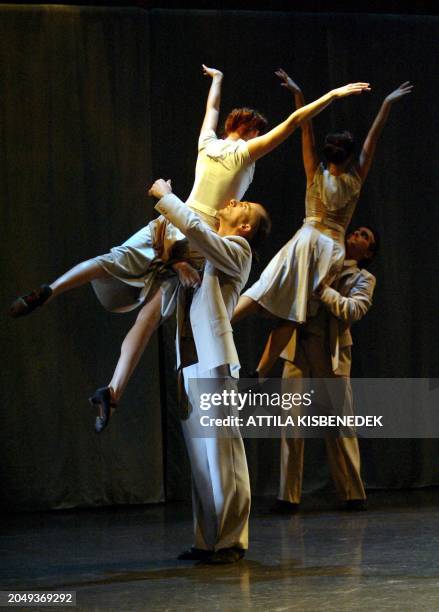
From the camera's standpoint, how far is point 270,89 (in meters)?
6.14

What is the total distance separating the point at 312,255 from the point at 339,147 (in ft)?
1.97

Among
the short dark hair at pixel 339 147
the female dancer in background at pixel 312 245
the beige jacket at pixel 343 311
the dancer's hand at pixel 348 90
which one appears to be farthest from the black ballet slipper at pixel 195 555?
the short dark hair at pixel 339 147

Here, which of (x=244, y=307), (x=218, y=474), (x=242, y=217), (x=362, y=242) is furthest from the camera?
(x=362, y=242)

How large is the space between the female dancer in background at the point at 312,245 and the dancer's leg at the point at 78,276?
1.19m

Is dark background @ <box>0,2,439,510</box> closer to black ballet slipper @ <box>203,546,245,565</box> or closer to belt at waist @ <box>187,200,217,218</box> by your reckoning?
belt at waist @ <box>187,200,217,218</box>

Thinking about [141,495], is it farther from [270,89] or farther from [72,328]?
[270,89]

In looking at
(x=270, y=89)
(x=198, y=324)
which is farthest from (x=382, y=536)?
(x=270, y=89)

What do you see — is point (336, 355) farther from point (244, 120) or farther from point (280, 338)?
point (244, 120)

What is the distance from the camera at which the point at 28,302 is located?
149 inches

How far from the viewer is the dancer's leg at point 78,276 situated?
3.96m

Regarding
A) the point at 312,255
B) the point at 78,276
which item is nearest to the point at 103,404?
the point at 78,276

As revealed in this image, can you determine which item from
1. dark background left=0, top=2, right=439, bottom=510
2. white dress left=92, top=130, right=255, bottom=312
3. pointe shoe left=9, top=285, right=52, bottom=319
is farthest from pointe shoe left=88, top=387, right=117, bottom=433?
dark background left=0, top=2, right=439, bottom=510

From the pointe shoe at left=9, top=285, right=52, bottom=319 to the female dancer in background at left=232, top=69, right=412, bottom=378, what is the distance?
1.49 metres

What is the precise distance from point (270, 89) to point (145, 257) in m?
2.37
